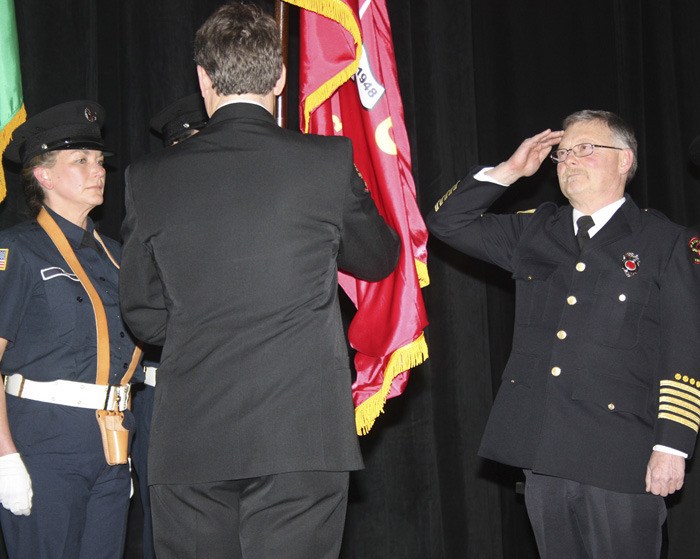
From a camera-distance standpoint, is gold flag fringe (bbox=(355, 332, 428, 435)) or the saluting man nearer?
gold flag fringe (bbox=(355, 332, 428, 435))

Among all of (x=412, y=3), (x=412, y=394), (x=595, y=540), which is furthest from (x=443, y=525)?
(x=412, y=3)

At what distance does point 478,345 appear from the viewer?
393 centimetres

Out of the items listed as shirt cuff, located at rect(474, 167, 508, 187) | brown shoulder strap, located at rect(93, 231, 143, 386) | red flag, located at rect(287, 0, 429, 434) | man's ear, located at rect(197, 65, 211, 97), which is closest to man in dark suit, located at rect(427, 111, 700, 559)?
shirt cuff, located at rect(474, 167, 508, 187)

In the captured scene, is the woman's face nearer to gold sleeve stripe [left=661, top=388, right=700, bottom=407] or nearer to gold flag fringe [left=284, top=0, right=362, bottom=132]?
gold flag fringe [left=284, top=0, right=362, bottom=132]

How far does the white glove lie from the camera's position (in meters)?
2.44

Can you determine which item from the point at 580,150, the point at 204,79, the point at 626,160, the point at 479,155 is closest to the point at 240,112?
the point at 204,79

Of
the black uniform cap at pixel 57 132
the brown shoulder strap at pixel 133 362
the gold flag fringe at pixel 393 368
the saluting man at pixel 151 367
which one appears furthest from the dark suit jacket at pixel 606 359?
the black uniform cap at pixel 57 132

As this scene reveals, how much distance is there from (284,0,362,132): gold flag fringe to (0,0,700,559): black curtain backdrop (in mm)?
980

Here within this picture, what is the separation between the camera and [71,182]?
281cm

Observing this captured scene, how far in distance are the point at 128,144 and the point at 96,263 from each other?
0.78 meters

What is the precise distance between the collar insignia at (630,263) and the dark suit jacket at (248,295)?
0.99 metres

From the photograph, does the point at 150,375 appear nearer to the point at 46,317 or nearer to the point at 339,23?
the point at 46,317

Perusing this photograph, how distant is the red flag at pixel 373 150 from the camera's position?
2672mm

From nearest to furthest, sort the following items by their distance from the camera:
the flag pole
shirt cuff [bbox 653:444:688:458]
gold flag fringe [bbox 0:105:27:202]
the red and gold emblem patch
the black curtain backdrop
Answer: shirt cuff [bbox 653:444:688:458], the red and gold emblem patch, the flag pole, gold flag fringe [bbox 0:105:27:202], the black curtain backdrop
